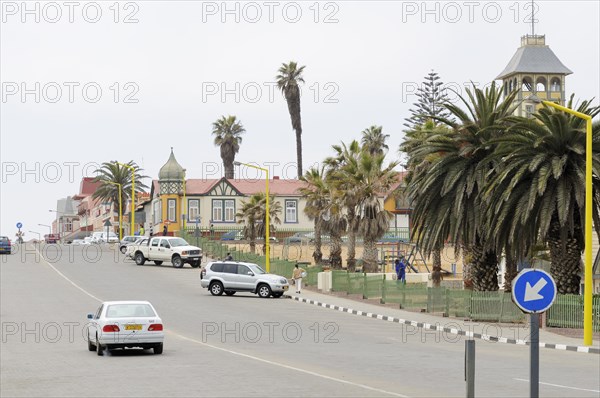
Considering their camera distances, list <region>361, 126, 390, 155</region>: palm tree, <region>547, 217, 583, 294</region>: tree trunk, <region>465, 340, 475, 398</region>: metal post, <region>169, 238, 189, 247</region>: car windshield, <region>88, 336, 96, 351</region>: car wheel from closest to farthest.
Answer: <region>465, 340, 475, 398</region>: metal post
<region>88, 336, 96, 351</region>: car wheel
<region>547, 217, 583, 294</region>: tree trunk
<region>169, 238, 189, 247</region>: car windshield
<region>361, 126, 390, 155</region>: palm tree

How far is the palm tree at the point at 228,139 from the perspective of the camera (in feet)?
435

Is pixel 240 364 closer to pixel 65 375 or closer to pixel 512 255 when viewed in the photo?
pixel 65 375

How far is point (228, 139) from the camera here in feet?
436

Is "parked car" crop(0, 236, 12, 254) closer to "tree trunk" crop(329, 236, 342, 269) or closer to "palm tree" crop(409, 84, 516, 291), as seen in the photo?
"tree trunk" crop(329, 236, 342, 269)

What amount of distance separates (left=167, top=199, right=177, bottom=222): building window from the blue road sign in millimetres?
97081

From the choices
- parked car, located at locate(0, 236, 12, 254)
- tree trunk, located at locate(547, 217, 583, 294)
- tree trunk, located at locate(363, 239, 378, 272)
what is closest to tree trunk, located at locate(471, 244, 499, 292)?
tree trunk, located at locate(547, 217, 583, 294)

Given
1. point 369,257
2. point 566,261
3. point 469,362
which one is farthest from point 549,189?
point 369,257

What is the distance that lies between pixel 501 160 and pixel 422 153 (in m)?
3.68

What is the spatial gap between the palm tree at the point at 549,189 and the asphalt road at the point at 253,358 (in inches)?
218

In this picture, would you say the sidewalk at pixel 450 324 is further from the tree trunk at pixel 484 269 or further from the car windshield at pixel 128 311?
the car windshield at pixel 128 311

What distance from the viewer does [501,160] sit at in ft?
131

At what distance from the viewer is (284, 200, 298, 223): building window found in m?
113

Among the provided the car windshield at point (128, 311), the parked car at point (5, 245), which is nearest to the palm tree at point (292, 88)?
the parked car at point (5, 245)

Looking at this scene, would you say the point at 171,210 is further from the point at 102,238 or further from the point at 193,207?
the point at 102,238
